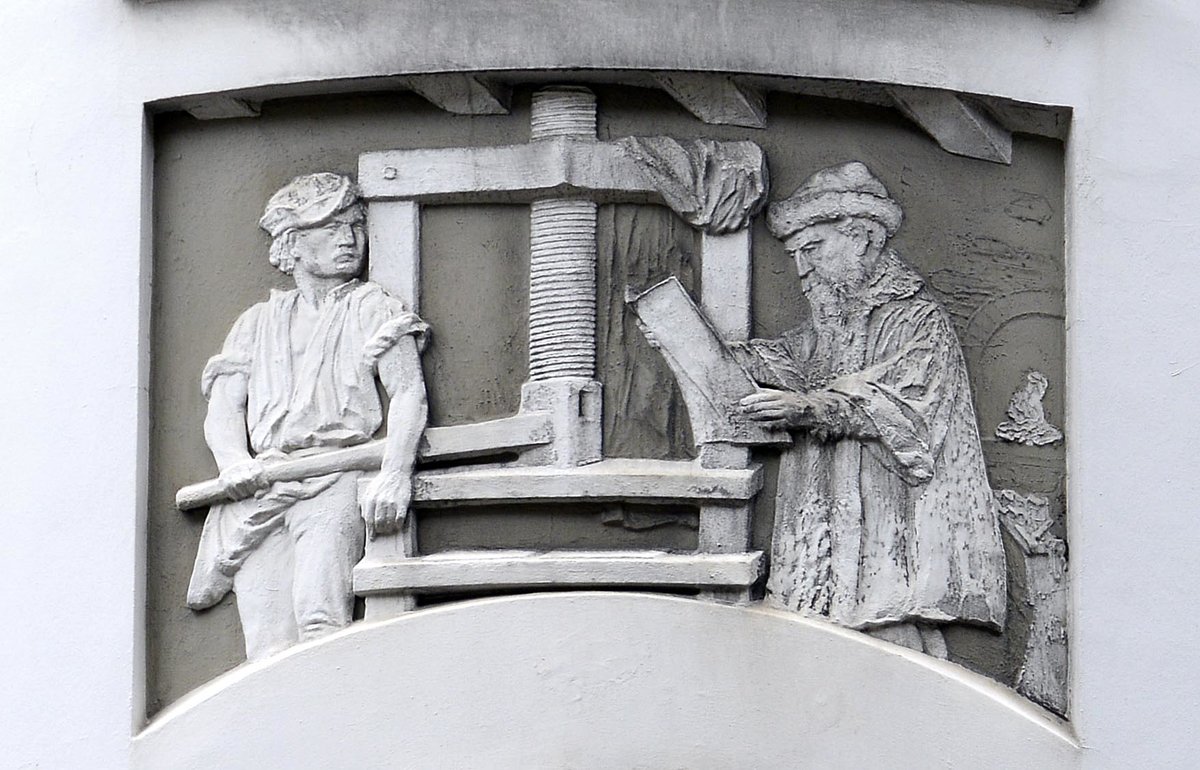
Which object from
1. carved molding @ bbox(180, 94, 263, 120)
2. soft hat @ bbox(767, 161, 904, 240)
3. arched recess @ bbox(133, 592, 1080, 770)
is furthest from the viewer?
carved molding @ bbox(180, 94, 263, 120)

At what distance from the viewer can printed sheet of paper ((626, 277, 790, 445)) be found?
5496mm

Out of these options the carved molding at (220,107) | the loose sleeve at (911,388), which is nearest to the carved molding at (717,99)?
the loose sleeve at (911,388)

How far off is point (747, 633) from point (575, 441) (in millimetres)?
719

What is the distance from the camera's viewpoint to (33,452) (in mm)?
5617

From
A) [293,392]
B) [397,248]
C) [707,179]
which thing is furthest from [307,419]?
[707,179]

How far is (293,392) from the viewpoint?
18.4ft

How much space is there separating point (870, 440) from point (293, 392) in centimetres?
165

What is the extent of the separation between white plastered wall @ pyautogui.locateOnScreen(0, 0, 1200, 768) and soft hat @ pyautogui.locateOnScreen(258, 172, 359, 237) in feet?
1.00

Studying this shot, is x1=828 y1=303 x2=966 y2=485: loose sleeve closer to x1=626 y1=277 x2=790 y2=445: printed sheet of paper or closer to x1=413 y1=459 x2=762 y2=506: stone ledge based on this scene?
x1=626 y1=277 x2=790 y2=445: printed sheet of paper

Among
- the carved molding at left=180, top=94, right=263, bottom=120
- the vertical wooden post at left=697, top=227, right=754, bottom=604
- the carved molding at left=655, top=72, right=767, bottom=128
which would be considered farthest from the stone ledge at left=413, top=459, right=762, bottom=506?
the carved molding at left=180, top=94, right=263, bottom=120

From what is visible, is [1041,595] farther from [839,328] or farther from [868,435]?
[839,328]

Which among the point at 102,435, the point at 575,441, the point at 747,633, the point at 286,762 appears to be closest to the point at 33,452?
the point at 102,435

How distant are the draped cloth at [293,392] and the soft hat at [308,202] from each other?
0.21m

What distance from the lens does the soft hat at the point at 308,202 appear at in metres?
5.62
